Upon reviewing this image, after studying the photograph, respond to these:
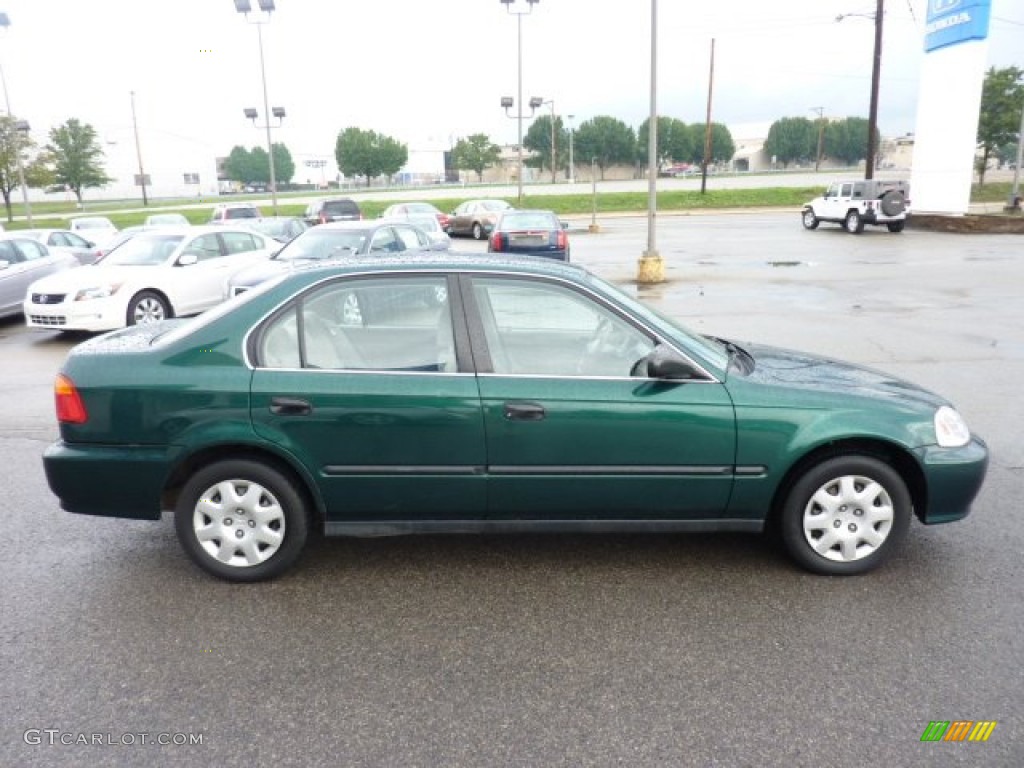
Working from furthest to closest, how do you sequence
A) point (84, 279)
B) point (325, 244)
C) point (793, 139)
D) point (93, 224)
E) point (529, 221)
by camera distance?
point (793, 139) < point (93, 224) < point (529, 221) < point (325, 244) < point (84, 279)

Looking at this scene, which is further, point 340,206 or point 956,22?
point 340,206

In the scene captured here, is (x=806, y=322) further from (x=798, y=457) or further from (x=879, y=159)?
(x=879, y=159)

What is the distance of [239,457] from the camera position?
379 centimetres

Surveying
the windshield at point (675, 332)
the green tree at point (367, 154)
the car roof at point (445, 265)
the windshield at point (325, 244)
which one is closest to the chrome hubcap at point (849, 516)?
the windshield at point (675, 332)

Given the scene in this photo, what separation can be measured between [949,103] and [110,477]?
107 feet

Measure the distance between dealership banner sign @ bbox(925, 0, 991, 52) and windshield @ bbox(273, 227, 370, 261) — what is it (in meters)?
26.1

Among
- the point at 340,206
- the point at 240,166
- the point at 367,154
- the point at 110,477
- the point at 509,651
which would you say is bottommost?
the point at 509,651

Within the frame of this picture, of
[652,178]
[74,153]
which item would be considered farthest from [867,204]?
[74,153]

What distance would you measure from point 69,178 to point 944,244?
63241mm

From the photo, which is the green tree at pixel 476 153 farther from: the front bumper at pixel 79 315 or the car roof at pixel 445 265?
the car roof at pixel 445 265

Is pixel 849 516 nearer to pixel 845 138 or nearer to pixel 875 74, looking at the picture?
pixel 875 74

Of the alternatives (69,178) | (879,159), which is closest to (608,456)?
(69,178)

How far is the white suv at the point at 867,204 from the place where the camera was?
28500 mm

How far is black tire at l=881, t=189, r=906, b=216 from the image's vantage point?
92.8 ft
